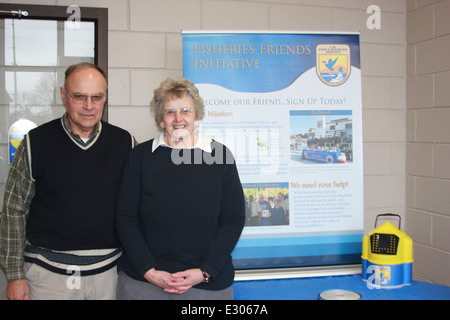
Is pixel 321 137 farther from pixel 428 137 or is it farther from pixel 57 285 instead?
pixel 57 285

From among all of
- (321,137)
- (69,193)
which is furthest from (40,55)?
(321,137)

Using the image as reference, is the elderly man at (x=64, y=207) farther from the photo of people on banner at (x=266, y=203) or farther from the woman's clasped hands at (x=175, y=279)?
the photo of people on banner at (x=266, y=203)

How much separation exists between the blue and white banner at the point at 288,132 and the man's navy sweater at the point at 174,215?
0.57m

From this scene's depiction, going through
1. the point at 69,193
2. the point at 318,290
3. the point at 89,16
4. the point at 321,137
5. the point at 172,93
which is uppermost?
the point at 89,16

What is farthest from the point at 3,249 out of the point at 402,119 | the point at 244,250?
the point at 402,119

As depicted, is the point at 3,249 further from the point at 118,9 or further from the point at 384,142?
the point at 384,142

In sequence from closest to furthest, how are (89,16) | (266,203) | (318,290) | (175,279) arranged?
(175,279) → (318,290) → (266,203) → (89,16)

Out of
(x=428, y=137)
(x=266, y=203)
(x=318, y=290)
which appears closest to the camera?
(x=318, y=290)

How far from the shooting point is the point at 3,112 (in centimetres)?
246

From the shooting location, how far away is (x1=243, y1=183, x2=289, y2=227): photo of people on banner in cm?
231

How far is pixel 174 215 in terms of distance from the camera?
169 centimetres

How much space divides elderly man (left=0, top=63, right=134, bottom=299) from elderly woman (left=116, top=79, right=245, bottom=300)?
0.39 ft

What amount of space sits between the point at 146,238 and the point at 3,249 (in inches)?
24.4

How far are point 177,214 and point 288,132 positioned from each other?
3.12 ft
